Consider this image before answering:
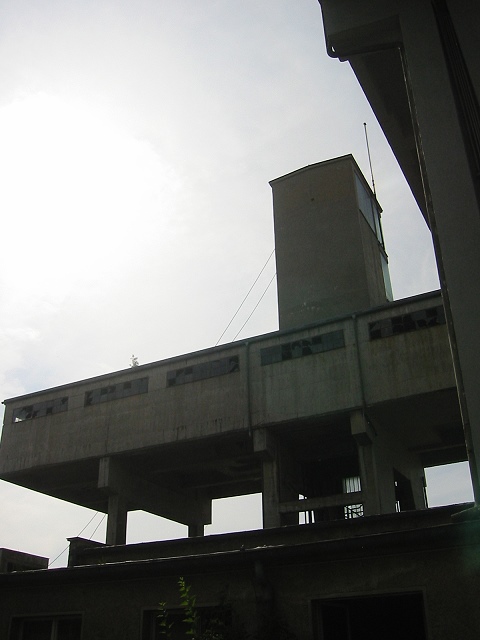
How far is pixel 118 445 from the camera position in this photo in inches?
1125

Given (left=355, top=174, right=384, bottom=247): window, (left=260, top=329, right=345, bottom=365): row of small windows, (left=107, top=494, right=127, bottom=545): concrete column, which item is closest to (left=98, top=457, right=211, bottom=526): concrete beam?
(left=107, top=494, right=127, bottom=545): concrete column

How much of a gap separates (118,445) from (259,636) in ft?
67.1

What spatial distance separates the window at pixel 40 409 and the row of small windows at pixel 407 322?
15.5 meters

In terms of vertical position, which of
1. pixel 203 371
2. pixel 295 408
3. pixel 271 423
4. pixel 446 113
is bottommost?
pixel 271 423

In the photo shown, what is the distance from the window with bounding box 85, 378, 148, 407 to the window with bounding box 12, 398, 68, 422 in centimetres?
157

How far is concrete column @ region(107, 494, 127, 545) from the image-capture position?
28.6 meters

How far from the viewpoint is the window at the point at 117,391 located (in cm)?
2928

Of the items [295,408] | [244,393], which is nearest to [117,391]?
[244,393]

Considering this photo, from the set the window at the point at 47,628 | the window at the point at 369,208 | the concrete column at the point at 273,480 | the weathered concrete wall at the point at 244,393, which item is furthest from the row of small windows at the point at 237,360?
the window at the point at 47,628

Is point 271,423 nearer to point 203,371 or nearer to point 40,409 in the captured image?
point 203,371

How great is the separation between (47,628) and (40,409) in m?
21.6

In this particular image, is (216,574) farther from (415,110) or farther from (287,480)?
(287,480)

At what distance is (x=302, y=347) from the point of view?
86.0 feet

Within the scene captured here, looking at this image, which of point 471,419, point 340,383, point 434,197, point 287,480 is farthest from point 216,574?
point 287,480
